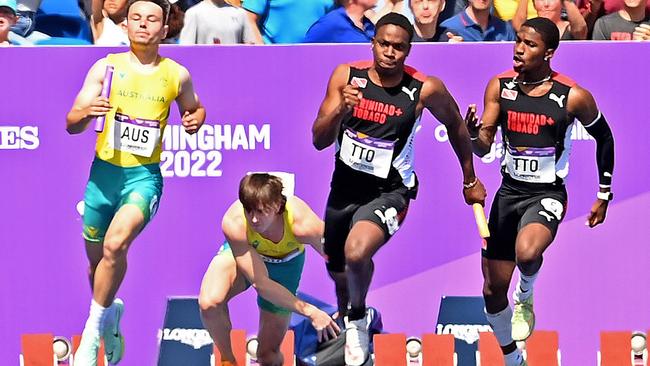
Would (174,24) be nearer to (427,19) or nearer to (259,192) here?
(427,19)

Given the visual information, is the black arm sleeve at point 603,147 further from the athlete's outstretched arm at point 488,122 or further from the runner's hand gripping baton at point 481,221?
the runner's hand gripping baton at point 481,221

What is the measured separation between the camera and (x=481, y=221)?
12961 mm

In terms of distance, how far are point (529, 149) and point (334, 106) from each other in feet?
4.57

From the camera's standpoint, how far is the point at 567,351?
13836mm

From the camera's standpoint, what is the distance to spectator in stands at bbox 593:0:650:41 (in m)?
14.5

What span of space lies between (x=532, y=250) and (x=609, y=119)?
181 centimetres

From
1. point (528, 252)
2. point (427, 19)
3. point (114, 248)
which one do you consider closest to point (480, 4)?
point (427, 19)

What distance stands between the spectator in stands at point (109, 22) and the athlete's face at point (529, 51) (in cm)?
316

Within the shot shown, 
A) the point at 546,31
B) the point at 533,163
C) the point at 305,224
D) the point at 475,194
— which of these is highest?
the point at 546,31

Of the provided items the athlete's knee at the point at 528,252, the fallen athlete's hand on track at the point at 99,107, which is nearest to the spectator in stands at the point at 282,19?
the fallen athlete's hand on track at the point at 99,107

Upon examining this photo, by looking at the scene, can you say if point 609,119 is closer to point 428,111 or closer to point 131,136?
point 428,111

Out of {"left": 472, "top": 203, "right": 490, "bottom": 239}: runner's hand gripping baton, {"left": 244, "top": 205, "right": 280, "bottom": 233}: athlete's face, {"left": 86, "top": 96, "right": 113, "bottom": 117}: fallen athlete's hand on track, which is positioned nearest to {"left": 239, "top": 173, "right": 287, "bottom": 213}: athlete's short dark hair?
{"left": 244, "top": 205, "right": 280, "bottom": 233}: athlete's face

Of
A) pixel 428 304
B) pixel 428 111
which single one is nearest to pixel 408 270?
pixel 428 304

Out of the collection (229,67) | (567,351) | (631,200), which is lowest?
(567,351)
